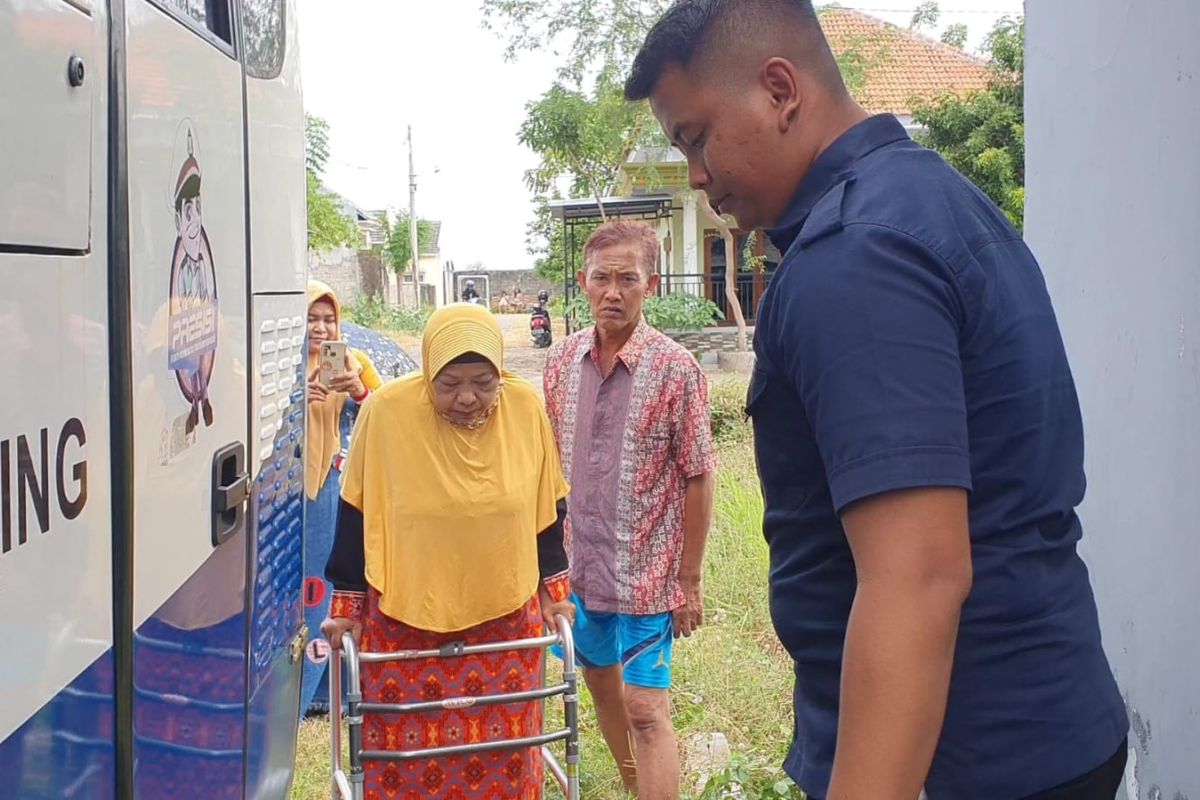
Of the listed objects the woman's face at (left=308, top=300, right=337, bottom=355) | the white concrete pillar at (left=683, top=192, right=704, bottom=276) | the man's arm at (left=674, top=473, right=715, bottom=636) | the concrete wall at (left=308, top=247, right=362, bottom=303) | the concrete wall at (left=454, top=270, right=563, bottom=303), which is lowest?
the man's arm at (left=674, top=473, right=715, bottom=636)

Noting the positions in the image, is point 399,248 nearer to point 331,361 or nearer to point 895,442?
point 331,361

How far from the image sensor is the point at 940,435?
1.28 m

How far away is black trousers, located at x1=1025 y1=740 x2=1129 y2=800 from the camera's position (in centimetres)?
145

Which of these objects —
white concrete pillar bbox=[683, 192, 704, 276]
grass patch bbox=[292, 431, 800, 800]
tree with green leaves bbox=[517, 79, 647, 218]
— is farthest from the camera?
white concrete pillar bbox=[683, 192, 704, 276]

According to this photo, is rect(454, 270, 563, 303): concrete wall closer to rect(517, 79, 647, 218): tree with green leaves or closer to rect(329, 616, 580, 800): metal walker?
rect(517, 79, 647, 218): tree with green leaves

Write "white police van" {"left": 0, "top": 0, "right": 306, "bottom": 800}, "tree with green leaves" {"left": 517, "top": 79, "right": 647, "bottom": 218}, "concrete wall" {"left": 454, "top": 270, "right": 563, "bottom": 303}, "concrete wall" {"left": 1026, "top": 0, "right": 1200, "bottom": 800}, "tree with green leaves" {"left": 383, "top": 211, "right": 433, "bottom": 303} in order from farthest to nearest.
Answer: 1. "concrete wall" {"left": 454, "top": 270, "right": 563, "bottom": 303}
2. "tree with green leaves" {"left": 383, "top": 211, "right": 433, "bottom": 303}
3. "tree with green leaves" {"left": 517, "top": 79, "right": 647, "bottom": 218}
4. "concrete wall" {"left": 1026, "top": 0, "right": 1200, "bottom": 800}
5. "white police van" {"left": 0, "top": 0, "right": 306, "bottom": 800}

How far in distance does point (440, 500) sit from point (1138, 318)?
1812 mm

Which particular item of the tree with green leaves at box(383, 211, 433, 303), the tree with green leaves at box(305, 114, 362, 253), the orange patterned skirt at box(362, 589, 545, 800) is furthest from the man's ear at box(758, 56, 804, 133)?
the tree with green leaves at box(383, 211, 433, 303)

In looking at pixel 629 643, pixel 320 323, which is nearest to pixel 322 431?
pixel 320 323

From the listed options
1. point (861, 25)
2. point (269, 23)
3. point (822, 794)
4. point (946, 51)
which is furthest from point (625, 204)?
point (822, 794)

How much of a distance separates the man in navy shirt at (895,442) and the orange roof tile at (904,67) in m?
15.8

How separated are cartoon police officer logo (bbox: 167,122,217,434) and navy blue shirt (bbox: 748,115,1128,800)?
79 cm

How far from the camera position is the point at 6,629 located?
1.10 meters

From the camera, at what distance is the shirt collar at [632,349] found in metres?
3.75
